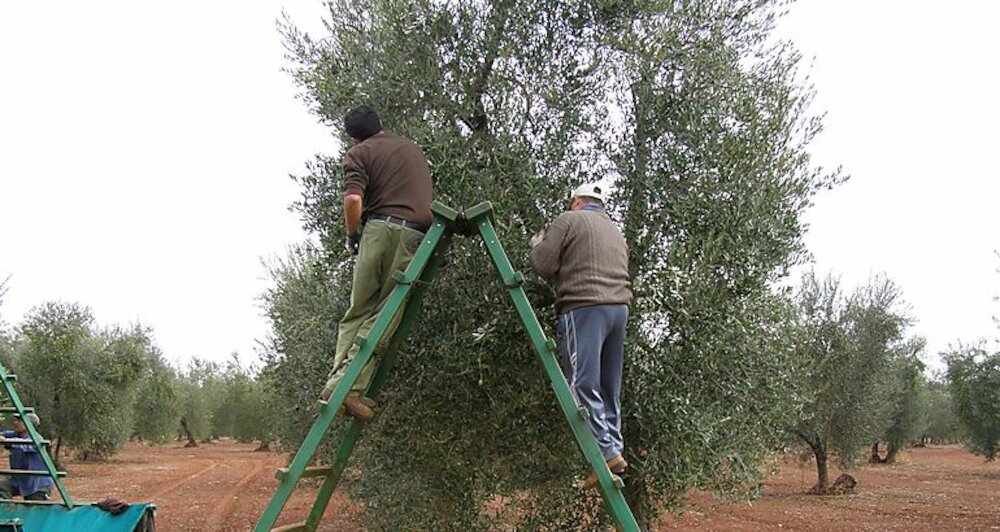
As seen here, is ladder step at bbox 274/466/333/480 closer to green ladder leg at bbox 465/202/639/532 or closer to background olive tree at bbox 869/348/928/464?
green ladder leg at bbox 465/202/639/532

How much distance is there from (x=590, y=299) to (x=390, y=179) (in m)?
2.03

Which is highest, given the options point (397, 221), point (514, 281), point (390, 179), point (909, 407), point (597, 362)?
point (909, 407)

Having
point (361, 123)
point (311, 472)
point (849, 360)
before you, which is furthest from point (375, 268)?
point (849, 360)

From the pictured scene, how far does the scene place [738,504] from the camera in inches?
826

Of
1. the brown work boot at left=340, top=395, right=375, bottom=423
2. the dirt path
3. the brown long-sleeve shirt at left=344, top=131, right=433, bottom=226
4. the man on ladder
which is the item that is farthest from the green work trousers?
the dirt path

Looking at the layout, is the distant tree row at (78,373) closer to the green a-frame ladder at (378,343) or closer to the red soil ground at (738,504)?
the red soil ground at (738,504)

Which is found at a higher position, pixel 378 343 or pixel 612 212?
pixel 612 212

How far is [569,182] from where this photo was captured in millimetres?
9477

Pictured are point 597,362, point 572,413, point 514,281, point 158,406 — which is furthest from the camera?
point 158,406

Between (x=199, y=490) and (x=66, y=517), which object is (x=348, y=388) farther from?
(x=199, y=490)

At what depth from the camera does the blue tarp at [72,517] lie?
874 centimetres

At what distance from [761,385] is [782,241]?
1715mm

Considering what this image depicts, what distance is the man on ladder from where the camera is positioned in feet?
23.1

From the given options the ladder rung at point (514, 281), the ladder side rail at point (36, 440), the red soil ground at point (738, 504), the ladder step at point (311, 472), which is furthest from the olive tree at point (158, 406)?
the ladder rung at point (514, 281)
